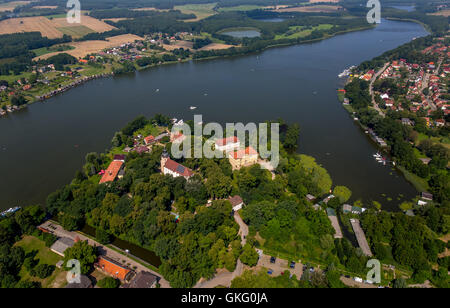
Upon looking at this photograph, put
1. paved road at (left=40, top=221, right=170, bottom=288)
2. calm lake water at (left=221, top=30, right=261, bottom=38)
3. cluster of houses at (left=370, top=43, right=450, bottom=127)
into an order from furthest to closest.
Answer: calm lake water at (left=221, top=30, right=261, bottom=38)
cluster of houses at (left=370, top=43, right=450, bottom=127)
paved road at (left=40, top=221, right=170, bottom=288)

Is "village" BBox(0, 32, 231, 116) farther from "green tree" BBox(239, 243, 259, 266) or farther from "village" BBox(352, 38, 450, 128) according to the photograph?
"green tree" BBox(239, 243, 259, 266)

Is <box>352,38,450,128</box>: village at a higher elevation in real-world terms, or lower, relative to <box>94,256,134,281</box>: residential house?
higher

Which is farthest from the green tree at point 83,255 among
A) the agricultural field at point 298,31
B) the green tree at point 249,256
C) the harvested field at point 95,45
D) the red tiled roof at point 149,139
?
the agricultural field at point 298,31

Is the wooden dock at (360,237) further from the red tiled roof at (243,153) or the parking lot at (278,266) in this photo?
the red tiled roof at (243,153)

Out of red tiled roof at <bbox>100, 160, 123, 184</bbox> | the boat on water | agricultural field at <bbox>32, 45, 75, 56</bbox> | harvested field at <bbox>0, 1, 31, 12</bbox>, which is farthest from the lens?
harvested field at <bbox>0, 1, 31, 12</bbox>

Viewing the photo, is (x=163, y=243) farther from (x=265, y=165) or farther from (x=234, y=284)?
(x=265, y=165)

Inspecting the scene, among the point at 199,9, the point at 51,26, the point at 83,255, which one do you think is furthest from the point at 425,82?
the point at 199,9

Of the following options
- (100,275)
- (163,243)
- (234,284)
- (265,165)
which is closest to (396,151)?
(265,165)

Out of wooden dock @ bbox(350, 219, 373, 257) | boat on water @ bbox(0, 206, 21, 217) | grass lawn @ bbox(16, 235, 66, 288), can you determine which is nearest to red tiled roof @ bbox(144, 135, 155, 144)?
boat on water @ bbox(0, 206, 21, 217)
